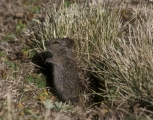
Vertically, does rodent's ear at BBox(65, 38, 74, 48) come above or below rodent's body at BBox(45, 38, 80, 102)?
above

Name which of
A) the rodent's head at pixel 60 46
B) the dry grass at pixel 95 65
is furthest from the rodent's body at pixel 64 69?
the dry grass at pixel 95 65

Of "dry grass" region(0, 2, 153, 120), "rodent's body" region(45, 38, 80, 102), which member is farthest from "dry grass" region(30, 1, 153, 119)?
"rodent's body" region(45, 38, 80, 102)

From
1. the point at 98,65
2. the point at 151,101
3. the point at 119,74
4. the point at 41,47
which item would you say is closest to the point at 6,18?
the point at 41,47

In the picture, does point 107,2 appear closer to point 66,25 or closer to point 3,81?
point 66,25

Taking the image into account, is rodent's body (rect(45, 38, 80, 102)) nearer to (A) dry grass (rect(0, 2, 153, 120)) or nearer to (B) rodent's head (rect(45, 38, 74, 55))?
(B) rodent's head (rect(45, 38, 74, 55))

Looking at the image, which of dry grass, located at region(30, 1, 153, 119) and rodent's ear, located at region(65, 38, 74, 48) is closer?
dry grass, located at region(30, 1, 153, 119)

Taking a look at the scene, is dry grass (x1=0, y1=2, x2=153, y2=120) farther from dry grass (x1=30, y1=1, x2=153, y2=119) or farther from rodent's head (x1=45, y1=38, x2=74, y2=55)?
rodent's head (x1=45, y1=38, x2=74, y2=55)

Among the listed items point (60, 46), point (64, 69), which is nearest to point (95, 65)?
point (64, 69)

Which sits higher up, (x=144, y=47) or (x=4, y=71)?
(x=144, y=47)

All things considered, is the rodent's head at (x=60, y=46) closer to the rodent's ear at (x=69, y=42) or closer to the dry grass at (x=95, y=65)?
the rodent's ear at (x=69, y=42)
